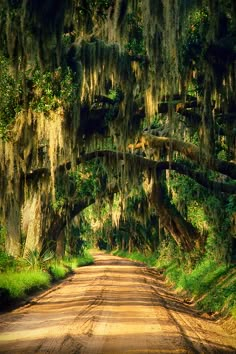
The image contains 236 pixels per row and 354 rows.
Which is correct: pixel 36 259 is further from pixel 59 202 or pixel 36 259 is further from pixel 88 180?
pixel 88 180

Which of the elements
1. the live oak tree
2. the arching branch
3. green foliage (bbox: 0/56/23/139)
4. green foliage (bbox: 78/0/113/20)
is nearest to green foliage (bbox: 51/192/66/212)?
the live oak tree

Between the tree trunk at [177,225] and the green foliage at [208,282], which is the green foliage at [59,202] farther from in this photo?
the green foliage at [208,282]

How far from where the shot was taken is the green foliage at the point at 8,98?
13412 mm

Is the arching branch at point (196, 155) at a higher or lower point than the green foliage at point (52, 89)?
lower

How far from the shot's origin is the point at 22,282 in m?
18.7

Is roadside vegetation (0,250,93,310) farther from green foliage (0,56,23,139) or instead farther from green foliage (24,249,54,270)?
green foliage (0,56,23,139)

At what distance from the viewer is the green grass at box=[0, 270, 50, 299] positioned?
16.6 metres

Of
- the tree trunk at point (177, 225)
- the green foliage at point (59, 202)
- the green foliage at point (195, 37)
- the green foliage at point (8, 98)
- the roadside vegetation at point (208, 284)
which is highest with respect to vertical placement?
the green foliage at point (195, 37)

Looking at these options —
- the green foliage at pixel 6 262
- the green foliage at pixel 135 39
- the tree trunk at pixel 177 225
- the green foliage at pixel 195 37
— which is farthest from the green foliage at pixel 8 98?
the tree trunk at pixel 177 225

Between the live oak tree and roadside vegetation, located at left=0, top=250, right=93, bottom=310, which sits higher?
the live oak tree

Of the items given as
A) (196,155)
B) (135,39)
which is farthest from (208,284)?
(135,39)

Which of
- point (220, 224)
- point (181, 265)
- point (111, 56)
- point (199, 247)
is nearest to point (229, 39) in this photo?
point (111, 56)

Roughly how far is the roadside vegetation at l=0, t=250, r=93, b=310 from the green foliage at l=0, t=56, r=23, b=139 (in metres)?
4.04

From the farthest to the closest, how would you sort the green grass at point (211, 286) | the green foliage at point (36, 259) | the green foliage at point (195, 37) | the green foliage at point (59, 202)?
the green foliage at point (36, 259) < the green foliage at point (59, 202) < the green grass at point (211, 286) < the green foliage at point (195, 37)
